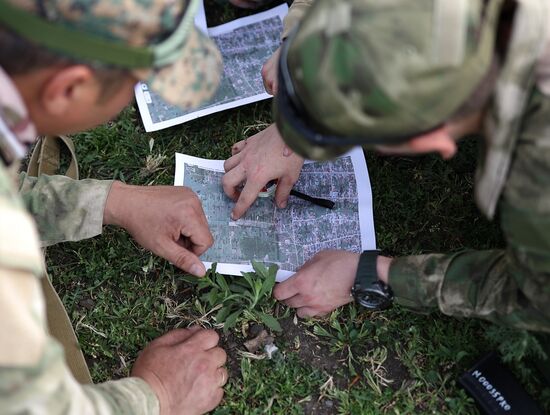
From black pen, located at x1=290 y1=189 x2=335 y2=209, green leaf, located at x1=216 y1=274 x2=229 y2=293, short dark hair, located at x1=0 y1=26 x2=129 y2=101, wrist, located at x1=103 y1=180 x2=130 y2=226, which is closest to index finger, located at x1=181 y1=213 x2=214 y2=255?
green leaf, located at x1=216 y1=274 x2=229 y2=293

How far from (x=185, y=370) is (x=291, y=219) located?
614 millimetres

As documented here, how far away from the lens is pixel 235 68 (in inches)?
101

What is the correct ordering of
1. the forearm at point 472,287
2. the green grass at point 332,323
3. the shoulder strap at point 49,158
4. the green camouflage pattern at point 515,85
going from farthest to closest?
the shoulder strap at point 49,158 < the green grass at point 332,323 < the forearm at point 472,287 < the green camouflage pattern at point 515,85

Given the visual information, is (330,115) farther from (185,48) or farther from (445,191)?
(445,191)

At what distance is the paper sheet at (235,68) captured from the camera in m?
2.47

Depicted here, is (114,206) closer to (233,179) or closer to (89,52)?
(233,179)

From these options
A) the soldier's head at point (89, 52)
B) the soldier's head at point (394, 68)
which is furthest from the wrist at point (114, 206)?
the soldier's head at point (394, 68)

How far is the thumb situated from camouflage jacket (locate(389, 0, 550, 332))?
0.59 meters

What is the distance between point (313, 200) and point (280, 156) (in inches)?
8.1

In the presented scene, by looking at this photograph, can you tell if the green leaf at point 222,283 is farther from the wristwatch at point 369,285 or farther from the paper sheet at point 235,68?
the paper sheet at point 235,68

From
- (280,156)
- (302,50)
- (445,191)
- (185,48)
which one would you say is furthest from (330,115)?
(445,191)

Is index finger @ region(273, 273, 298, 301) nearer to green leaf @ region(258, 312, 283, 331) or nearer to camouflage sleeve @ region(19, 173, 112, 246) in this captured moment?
green leaf @ region(258, 312, 283, 331)

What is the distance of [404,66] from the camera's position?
1.18 m

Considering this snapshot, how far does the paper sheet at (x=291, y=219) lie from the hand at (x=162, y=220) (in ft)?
0.42
